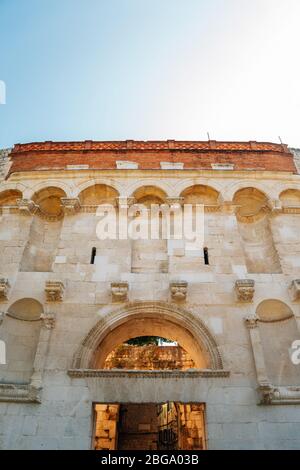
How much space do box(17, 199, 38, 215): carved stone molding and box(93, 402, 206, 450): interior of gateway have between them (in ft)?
26.2

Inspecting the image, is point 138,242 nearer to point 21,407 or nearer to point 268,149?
point 21,407

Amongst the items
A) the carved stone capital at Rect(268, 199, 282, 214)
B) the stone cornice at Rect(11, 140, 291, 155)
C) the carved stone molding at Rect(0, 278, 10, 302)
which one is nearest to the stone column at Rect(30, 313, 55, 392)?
the carved stone molding at Rect(0, 278, 10, 302)

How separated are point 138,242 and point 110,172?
2709 millimetres

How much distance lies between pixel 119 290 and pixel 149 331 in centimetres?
178

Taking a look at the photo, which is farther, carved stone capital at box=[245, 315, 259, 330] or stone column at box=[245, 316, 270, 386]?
carved stone capital at box=[245, 315, 259, 330]

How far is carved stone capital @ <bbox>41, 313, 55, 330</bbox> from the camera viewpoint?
7610 mm

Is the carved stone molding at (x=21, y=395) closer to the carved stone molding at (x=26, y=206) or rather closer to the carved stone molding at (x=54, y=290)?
the carved stone molding at (x=54, y=290)

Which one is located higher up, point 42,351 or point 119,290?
point 119,290

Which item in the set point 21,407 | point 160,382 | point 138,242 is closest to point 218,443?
point 160,382

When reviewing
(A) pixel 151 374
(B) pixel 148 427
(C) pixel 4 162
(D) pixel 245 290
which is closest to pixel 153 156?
(C) pixel 4 162

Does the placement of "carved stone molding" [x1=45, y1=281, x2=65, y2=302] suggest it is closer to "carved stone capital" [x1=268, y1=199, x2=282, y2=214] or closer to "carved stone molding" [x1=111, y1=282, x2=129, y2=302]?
"carved stone molding" [x1=111, y1=282, x2=129, y2=302]

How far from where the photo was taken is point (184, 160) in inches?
444

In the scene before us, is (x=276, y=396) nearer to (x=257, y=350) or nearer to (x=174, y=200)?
(x=257, y=350)

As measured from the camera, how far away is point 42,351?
7242 millimetres
